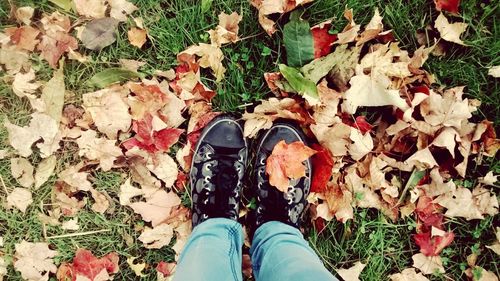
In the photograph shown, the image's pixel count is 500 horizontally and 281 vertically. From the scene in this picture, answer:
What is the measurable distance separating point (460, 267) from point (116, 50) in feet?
5.73

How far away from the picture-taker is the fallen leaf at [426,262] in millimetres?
2051

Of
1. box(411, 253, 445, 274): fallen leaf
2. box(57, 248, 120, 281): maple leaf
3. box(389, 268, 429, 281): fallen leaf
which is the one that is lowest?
box(57, 248, 120, 281): maple leaf

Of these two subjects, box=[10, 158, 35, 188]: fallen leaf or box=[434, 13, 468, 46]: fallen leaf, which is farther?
box=[10, 158, 35, 188]: fallen leaf

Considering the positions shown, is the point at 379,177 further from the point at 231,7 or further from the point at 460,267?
the point at 231,7

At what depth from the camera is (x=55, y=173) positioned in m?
2.12

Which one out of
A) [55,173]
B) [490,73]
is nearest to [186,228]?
[55,173]

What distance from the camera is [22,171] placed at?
2.11 meters

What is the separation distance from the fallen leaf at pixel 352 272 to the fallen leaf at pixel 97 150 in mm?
1083

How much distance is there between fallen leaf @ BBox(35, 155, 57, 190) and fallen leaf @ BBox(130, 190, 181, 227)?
392 mm

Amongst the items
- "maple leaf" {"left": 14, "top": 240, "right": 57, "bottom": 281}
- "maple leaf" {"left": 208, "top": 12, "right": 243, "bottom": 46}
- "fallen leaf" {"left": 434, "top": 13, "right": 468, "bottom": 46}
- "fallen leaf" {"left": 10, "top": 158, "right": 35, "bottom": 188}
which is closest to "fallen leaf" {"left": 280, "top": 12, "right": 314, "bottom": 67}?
"maple leaf" {"left": 208, "top": 12, "right": 243, "bottom": 46}

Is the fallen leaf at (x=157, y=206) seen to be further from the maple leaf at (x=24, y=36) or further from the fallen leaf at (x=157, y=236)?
the maple leaf at (x=24, y=36)

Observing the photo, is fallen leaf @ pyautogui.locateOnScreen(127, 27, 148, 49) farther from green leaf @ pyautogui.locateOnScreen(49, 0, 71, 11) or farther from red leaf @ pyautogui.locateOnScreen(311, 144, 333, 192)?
red leaf @ pyautogui.locateOnScreen(311, 144, 333, 192)

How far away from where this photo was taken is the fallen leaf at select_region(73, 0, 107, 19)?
6.66ft

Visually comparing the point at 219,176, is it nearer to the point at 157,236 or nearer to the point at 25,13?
the point at 157,236
